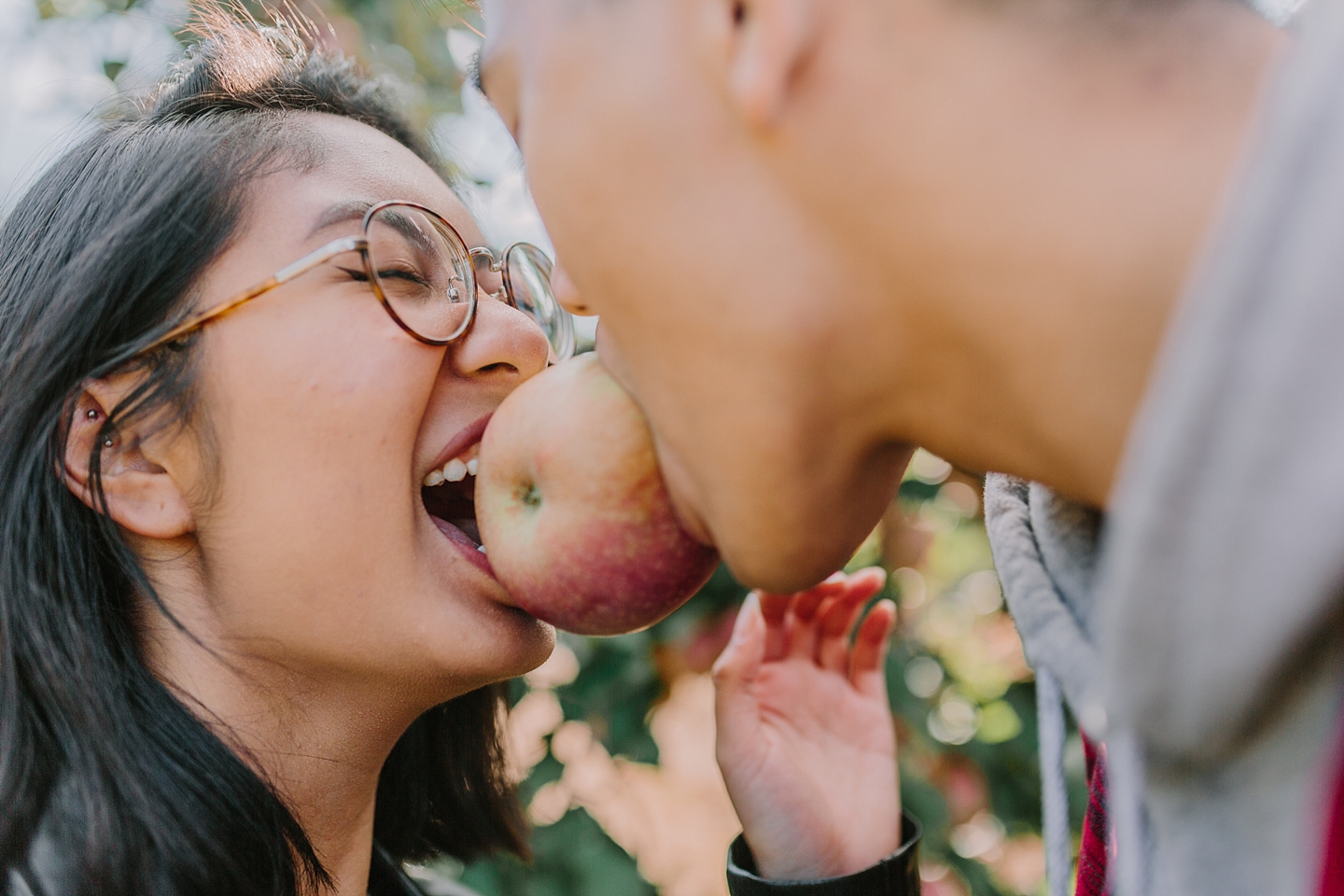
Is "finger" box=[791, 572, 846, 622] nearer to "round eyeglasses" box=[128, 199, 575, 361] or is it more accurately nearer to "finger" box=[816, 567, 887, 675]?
"finger" box=[816, 567, 887, 675]

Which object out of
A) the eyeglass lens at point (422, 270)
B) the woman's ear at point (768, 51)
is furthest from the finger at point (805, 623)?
the woman's ear at point (768, 51)

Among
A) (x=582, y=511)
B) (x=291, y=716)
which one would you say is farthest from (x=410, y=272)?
(x=291, y=716)

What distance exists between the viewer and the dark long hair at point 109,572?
3.63 ft

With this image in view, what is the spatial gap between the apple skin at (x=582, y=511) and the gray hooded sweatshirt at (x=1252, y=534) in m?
0.45

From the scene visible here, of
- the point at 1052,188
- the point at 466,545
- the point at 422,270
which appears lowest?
the point at 466,545

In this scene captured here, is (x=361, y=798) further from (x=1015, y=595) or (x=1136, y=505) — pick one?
(x=1136, y=505)

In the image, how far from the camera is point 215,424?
116 cm

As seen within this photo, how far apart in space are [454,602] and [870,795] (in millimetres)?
771

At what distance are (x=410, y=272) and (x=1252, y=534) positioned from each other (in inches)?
39.6

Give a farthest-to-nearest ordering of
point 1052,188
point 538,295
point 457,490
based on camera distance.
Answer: point 538,295, point 457,490, point 1052,188

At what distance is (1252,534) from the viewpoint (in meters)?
0.53

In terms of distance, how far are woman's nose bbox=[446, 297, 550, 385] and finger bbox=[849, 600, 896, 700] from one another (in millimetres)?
741

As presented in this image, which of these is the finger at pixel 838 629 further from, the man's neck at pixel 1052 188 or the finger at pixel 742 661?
the man's neck at pixel 1052 188

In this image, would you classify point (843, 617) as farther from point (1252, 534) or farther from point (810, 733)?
point (1252, 534)
